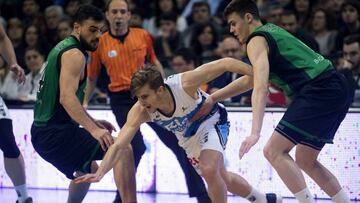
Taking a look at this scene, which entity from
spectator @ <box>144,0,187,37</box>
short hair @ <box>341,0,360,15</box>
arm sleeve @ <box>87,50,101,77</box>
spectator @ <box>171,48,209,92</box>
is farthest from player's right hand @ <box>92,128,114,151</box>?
spectator @ <box>144,0,187,37</box>

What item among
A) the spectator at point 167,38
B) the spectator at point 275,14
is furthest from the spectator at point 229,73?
the spectator at point 167,38

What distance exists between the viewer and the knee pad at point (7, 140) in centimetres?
773

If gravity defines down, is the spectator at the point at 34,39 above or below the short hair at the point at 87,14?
below

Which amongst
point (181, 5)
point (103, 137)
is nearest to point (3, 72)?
point (181, 5)

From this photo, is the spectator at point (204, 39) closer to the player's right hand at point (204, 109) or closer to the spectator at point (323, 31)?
the spectator at point (323, 31)

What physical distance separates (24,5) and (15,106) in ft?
13.5

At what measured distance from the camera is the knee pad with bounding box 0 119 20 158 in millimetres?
7730

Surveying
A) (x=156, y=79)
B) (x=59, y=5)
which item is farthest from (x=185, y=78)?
(x=59, y=5)

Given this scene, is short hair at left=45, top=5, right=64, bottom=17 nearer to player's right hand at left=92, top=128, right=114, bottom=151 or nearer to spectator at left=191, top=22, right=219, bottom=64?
spectator at left=191, top=22, right=219, bottom=64

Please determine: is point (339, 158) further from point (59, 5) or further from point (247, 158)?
point (59, 5)

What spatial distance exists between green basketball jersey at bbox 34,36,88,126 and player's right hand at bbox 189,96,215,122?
102 cm

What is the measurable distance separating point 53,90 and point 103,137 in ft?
2.10

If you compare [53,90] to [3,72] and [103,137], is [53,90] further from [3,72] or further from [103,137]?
[3,72]

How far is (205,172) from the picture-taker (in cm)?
681
